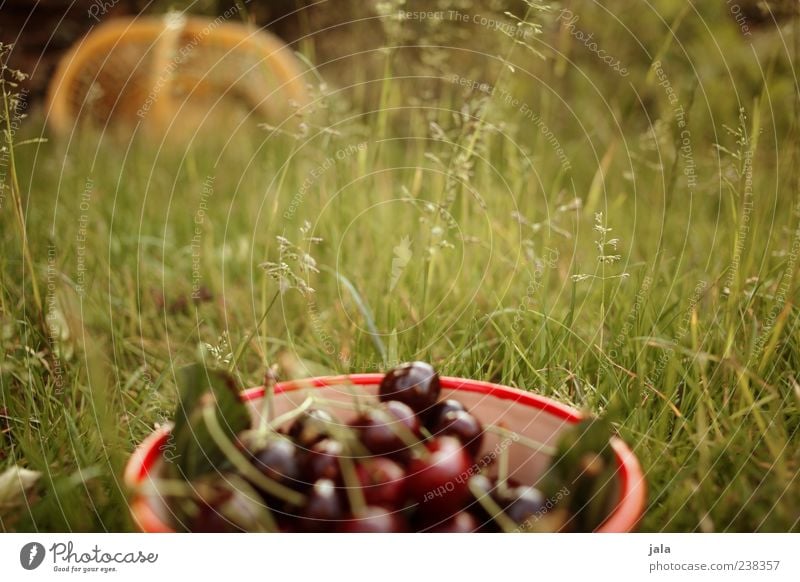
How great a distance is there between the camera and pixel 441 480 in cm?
51

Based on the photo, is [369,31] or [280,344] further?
[369,31]

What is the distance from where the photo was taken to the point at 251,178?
1392 mm

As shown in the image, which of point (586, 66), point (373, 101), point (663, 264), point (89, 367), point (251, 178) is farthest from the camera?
point (586, 66)

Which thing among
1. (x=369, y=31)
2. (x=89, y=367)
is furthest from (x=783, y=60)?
(x=89, y=367)

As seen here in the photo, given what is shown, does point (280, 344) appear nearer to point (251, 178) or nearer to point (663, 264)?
point (663, 264)

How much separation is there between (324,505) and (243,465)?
6cm

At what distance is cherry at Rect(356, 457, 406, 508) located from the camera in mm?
515

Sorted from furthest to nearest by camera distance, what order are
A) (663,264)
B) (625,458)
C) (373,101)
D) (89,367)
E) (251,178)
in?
(373,101), (251,178), (663,264), (89,367), (625,458)

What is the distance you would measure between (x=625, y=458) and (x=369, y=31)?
150cm
